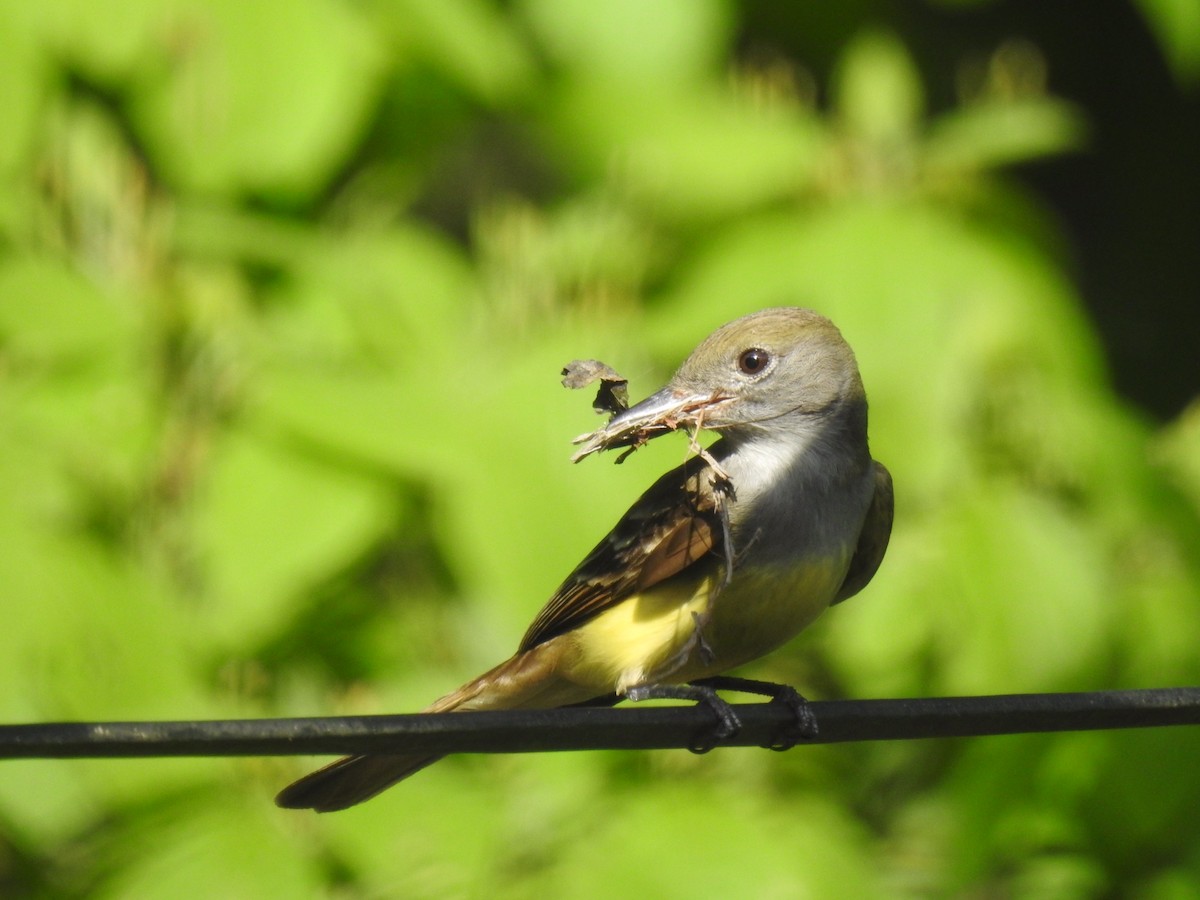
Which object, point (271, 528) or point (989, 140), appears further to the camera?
point (989, 140)

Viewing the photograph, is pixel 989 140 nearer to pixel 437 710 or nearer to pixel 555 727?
pixel 437 710

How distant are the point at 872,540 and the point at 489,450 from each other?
1046 millimetres

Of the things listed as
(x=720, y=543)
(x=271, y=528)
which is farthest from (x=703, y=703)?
(x=271, y=528)

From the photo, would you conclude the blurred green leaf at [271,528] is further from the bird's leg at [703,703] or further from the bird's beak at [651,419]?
the bird's leg at [703,703]

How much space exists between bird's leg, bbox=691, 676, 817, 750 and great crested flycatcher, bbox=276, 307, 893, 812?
13cm

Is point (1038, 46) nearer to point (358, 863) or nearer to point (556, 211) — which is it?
point (556, 211)

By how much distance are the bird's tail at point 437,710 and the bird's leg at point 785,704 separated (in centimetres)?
35

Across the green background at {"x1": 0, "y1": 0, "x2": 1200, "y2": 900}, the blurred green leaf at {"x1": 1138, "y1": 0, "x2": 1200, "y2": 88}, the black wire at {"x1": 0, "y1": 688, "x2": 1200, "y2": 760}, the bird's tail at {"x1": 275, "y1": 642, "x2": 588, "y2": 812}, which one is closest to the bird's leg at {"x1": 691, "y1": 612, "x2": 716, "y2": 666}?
the bird's tail at {"x1": 275, "y1": 642, "x2": 588, "y2": 812}

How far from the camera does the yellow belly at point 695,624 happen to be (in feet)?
10.6

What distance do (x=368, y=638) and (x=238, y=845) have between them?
98 centimetres

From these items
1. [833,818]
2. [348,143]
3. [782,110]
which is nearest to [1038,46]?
[782,110]

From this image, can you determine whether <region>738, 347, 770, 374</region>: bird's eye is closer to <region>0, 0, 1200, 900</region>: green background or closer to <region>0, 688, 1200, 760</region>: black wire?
<region>0, 0, 1200, 900</region>: green background

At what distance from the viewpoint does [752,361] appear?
3.47m

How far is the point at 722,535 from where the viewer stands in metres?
3.19
